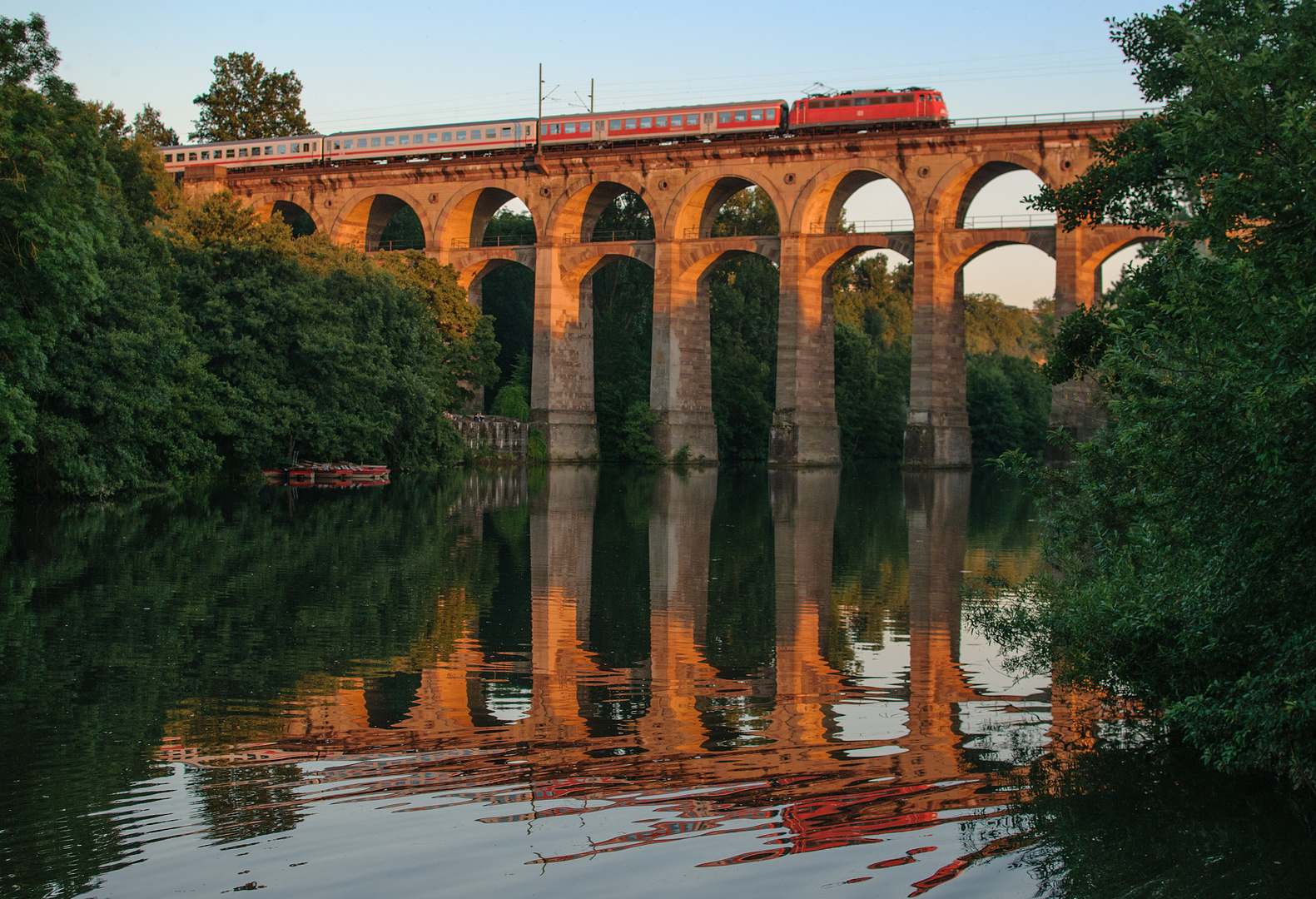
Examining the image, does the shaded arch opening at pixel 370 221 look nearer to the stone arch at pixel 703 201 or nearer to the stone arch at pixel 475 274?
the stone arch at pixel 475 274

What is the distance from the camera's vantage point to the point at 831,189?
47.1 m

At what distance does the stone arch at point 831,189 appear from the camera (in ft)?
149

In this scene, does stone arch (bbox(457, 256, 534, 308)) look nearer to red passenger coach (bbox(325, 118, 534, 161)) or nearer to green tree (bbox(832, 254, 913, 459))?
red passenger coach (bbox(325, 118, 534, 161))

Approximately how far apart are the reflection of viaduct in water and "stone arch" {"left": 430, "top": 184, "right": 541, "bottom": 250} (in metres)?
39.1

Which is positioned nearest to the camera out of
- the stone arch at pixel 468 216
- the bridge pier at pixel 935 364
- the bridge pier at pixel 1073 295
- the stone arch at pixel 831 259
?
the bridge pier at pixel 1073 295

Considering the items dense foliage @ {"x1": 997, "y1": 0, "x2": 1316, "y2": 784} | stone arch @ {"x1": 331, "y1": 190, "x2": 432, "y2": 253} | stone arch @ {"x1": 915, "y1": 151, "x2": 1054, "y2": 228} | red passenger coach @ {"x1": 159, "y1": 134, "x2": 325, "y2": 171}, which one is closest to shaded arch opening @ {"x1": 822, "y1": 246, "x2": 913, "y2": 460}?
stone arch @ {"x1": 915, "y1": 151, "x2": 1054, "y2": 228}

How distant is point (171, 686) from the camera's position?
8836 millimetres

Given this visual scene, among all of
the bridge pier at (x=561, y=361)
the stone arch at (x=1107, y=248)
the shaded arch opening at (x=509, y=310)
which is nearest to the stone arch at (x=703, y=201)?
the bridge pier at (x=561, y=361)

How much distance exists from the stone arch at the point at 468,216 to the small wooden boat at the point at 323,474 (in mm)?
18577

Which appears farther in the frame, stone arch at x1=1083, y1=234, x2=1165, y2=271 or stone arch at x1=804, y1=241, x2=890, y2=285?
stone arch at x1=804, y1=241, x2=890, y2=285

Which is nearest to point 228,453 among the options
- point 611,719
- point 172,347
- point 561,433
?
point 172,347

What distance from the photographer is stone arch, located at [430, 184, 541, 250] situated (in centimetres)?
5238

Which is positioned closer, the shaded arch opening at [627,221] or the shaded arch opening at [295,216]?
Result: the shaded arch opening at [295,216]

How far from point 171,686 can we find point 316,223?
49.2m
